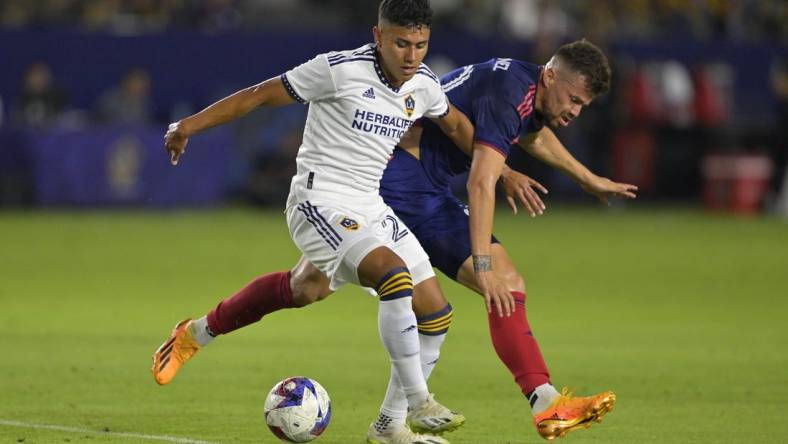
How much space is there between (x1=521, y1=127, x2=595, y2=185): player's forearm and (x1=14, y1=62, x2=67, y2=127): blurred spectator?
50.6 feet

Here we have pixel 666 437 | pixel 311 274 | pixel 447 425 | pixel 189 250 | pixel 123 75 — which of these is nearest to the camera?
pixel 447 425

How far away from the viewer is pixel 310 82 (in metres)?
7.07

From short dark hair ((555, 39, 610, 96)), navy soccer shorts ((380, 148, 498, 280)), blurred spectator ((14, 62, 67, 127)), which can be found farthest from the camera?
blurred spectator ((14, 62, 67, 127))

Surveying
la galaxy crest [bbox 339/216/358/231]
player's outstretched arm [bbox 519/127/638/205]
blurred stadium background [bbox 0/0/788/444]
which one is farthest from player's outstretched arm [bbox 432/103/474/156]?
blurred stadium background [bbox 0/0/788/444]

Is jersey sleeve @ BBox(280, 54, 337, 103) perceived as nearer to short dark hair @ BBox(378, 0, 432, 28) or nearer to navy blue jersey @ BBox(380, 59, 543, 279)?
short dark hair @ BBox(378, 0, 432, 28)

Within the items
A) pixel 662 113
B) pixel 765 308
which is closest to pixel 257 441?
pixel 765 308

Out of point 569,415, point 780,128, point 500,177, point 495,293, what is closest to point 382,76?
point 500,177

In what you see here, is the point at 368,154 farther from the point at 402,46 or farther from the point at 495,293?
the point at 495,293

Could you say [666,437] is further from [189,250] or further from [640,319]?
[189,250]

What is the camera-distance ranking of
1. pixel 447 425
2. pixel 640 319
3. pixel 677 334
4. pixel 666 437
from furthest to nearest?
pixel 640 319 → pixel 677 334 → pixel 666 437 → pixel 447 425

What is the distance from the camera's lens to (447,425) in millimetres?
6902

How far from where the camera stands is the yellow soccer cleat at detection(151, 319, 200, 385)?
26.8 ft

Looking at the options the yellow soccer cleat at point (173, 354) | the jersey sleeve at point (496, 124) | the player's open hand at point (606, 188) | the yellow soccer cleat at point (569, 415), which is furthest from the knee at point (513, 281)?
the yellow soccer cleat at point (173, 354)

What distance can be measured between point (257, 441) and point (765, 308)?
23.6 feet
